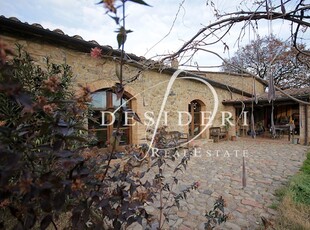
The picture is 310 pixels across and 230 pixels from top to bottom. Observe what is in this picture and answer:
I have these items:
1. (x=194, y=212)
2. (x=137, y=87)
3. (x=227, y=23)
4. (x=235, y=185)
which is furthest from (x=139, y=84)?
(x=227, y=23)

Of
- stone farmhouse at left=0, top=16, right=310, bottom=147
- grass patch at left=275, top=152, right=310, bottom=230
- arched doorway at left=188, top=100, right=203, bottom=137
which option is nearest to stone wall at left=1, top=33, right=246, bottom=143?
stone farmhouse at left=0, top=16, right=310, bottom=147

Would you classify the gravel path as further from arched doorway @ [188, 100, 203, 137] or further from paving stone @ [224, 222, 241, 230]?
arched doorway @ [188, 100, 203, 137]

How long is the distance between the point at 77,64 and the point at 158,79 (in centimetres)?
296

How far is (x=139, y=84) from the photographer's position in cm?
657

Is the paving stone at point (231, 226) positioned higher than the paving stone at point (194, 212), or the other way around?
the paving stone at point (194, 212)

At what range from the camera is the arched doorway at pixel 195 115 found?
9820 mm

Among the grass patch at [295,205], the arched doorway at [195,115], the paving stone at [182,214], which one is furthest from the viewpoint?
the arched doorway at [195,115]

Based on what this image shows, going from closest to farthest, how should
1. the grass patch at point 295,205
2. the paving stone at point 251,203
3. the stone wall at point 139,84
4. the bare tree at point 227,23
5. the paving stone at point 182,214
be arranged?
the bare tree at point 227,23
the grass patch at point 295,205
the paving stone at point 182,214
the paving stone at point 251,203
the stone wall at point 139,84

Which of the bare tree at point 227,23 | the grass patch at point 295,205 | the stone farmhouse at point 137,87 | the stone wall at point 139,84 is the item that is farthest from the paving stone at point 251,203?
the bare tree at point 227,23

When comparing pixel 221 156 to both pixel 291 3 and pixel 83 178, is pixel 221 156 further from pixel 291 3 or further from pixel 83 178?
pixel 83 178

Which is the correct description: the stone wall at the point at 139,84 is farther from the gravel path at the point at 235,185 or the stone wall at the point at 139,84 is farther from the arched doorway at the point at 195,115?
the gravel path at the point at 235,185

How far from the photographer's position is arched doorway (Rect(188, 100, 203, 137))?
32.2ft

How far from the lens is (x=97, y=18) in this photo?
1221 millimetres

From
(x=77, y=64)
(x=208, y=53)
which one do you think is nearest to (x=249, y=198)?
(x=208, y=53)
